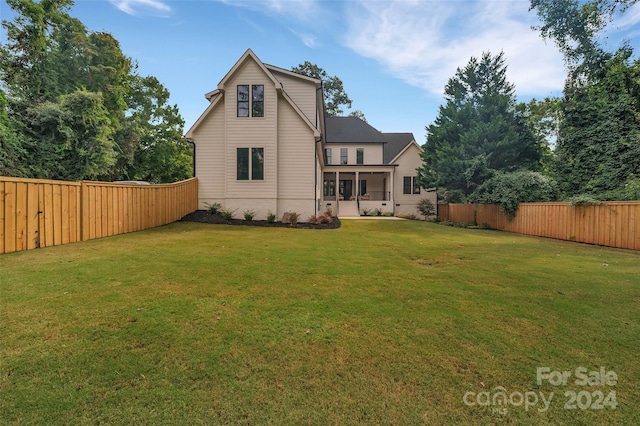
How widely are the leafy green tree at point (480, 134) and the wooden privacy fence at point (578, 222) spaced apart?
3.33 metres

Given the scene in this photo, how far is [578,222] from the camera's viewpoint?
1235 centimetres

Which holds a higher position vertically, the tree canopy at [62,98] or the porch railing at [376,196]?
the tree canopy at [62,98]

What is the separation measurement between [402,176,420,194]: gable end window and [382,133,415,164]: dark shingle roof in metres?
2.72

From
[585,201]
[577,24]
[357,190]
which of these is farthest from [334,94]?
[585,201]

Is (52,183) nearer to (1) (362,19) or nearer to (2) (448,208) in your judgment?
(1) (362,19)

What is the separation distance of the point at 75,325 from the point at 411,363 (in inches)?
144

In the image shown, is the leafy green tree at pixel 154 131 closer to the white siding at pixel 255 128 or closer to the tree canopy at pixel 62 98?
the tree canopy at pixel 62 98

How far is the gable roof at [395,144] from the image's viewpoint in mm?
28984

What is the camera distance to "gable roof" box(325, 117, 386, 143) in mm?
27656

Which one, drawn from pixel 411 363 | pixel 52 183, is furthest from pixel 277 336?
pixel 52 183

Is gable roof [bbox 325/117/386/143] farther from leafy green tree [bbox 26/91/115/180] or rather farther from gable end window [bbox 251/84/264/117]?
leafy green tree [bbox 26/91/115/180]

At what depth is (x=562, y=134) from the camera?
17.4m

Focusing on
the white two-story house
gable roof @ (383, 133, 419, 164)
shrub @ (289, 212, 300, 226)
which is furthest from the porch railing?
shrub @ (289, 212, 300, 226)

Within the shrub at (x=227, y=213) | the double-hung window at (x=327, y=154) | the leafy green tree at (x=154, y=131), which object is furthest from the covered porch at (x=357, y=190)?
the leafy green tree at (x=154, y=131)
